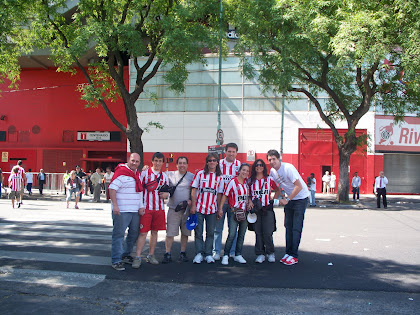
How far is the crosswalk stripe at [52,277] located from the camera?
5.18 meters

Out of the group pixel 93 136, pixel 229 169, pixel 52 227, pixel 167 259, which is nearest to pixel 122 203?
pixel 167 259

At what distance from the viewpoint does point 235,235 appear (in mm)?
6348

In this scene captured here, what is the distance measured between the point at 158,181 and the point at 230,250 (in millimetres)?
1665


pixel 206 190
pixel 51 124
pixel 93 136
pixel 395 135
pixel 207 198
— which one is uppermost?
pixel 51 124

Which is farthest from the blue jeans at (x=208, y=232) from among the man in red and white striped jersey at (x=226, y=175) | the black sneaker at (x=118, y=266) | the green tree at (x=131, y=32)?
the green tree at (x=131, y=32)

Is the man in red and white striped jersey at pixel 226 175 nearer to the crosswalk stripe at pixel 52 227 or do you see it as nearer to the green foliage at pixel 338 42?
the crosswalk stripe at pixel 52 227

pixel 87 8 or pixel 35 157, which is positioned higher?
pixel 87 8

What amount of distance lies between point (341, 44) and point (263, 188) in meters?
11.0

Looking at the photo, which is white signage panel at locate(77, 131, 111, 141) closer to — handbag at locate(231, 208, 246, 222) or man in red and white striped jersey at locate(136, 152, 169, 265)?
man in red and white striped jersey at locate(136, 152, 169, 265)

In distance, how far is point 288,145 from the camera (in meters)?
27.2

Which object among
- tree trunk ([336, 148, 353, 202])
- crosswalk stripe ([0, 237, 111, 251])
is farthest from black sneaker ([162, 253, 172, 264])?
tree trunk ([336, 148, 353, 202])

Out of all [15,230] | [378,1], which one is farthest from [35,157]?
[378,1]

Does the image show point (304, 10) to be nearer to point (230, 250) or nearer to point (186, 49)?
point (186, 49)

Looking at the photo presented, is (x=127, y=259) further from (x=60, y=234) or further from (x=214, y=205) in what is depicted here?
(x=60, y=234)
